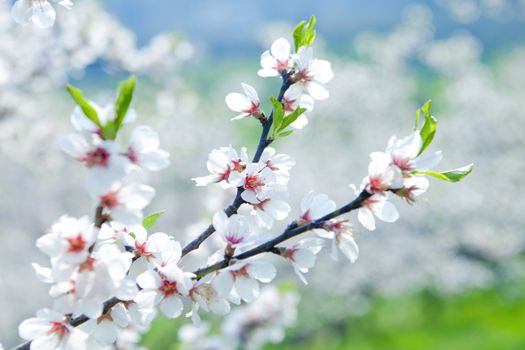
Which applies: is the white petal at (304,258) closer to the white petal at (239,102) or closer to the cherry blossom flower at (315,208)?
the cherry blossom flower at (315,208)

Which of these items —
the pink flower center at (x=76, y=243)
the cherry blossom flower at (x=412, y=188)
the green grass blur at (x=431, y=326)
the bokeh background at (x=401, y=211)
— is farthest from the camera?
the green grass blur at (x=431, y=326)

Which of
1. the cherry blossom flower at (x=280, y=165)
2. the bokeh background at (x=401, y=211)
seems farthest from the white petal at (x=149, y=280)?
the bokeh background at (x=401, y=211)

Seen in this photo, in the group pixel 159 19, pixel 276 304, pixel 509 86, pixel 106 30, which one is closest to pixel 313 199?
pixel 276 304

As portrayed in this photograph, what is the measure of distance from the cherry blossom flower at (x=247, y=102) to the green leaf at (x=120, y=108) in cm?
54

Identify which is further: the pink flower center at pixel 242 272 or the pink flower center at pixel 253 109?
the pink flower center at pixel 253 109

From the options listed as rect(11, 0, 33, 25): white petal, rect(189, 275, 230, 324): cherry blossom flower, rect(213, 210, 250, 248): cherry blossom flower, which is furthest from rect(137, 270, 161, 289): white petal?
rect(11, 0, 33, 25): white petal

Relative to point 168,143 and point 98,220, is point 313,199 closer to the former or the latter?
point 98,220

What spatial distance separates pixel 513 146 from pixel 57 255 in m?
15.8

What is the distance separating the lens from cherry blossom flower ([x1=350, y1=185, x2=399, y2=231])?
1.56 m

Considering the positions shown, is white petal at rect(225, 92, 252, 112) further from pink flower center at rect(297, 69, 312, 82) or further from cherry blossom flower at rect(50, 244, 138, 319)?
cherry blossom flower at rect(50, 244, 138, 319)

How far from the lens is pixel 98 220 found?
1.34 meters

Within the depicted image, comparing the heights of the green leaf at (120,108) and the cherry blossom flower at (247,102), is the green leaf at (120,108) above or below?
below

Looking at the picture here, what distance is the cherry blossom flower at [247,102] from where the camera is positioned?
1.78 m

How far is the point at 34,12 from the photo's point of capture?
6.12ft
